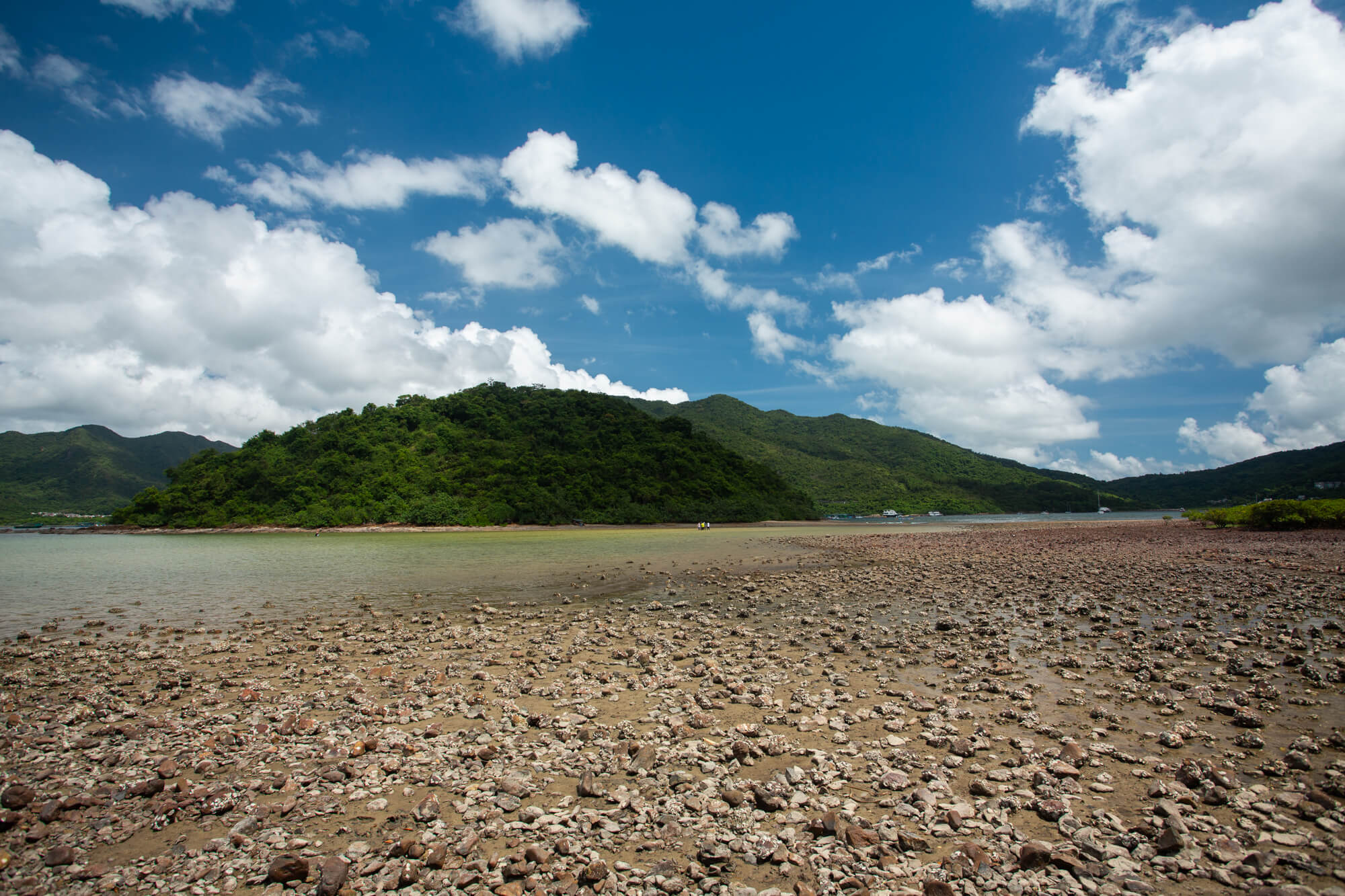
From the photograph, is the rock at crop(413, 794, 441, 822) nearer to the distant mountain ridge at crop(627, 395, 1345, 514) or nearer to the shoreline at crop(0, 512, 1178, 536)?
the shoreline at crop(0, 512, 1178, 536)

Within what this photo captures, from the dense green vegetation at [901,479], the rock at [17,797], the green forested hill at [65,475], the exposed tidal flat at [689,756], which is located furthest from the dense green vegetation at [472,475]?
the rock at [17,797]

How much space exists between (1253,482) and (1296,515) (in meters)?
148

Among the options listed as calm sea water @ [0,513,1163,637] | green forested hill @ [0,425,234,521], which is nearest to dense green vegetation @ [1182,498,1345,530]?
calm sea water @ [0,513,1163,637]

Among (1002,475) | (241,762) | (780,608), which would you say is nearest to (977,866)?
→ (241,762)

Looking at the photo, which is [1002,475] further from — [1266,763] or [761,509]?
[1266,763]

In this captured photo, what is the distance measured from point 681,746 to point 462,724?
3054 millimetres

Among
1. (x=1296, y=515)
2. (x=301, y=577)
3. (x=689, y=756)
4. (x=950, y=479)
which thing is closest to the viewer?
(x=689, y=756)

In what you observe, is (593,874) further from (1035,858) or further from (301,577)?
(301,577)

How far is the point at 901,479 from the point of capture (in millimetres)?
165250

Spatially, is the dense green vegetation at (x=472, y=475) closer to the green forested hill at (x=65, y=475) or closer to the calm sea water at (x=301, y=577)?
the calm sea water at (x=301, y=577)

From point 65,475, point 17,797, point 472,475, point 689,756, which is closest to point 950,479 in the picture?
point 472,475

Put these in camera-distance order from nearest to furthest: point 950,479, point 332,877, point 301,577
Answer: point 332,877, point 301,577, point 950,479

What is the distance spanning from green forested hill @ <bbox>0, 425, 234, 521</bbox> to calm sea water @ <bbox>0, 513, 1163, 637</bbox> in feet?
425

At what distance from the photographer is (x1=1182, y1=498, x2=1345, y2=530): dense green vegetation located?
112ft
